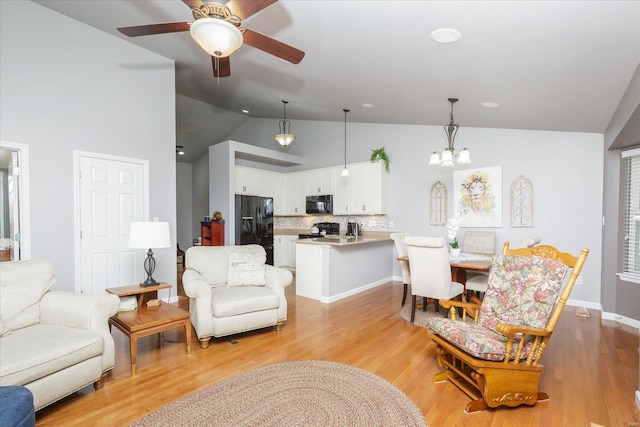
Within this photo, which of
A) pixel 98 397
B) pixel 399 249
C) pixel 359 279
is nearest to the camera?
Result: pixel 98 397

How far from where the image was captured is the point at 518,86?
2.91 metres

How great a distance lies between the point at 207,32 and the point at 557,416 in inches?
127

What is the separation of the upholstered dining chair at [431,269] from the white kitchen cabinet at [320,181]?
11.0 ft

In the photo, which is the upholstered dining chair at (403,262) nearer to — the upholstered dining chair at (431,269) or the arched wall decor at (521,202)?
the upholstered dining chair at (431,269)

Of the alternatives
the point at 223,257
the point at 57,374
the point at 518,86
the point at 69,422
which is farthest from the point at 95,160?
the point at 518,86

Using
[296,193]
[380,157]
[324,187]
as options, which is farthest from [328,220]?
[380,157]

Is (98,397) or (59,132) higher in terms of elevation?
(59,132)

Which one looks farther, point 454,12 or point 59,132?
point 59,132

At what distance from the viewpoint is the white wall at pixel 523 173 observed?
4.09 metres

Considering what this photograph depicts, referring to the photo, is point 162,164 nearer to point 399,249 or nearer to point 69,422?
point 69,422

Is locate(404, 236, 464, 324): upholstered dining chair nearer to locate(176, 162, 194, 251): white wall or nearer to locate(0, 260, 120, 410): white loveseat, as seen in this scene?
locate(0, 260, 120, 410): white loveseat

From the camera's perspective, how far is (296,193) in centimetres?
737

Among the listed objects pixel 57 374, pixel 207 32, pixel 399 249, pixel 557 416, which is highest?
pixel 207 32

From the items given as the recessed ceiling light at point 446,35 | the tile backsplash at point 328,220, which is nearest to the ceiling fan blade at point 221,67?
the recessed ceiling light at point 446,35
